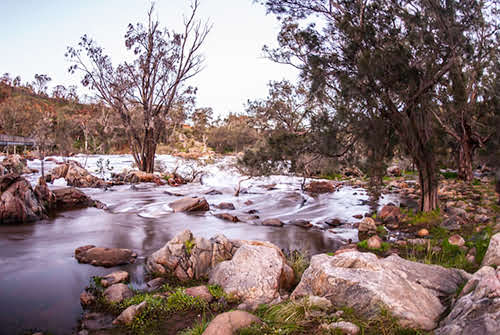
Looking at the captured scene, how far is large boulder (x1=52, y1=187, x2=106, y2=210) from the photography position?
1214cm

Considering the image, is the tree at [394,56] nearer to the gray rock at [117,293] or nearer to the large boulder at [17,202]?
the gray rock at [117,293]

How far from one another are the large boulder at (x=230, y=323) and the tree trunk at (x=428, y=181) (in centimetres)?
761

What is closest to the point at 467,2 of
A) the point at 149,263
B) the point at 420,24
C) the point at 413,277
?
the point at 420,24

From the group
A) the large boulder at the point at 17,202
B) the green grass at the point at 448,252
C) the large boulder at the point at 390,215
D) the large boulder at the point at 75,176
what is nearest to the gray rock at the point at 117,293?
the green grass at the point at 448,252

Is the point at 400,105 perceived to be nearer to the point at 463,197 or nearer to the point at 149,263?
the point at 463,197

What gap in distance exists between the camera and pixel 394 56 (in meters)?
7.98

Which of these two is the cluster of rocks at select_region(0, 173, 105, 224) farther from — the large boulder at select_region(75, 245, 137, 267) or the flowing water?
the large boulder at select_region(75, 245, 137, 267)

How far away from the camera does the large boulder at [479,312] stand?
241 cm

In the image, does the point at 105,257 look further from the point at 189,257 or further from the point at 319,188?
the point at 319,188

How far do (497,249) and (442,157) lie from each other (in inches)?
256

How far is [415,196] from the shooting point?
1524 centimetres

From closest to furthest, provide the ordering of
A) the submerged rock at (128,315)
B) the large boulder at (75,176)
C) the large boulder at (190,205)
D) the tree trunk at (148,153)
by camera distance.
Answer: the submerged rock at (128,315)
the large boulder at (190,205)
the large boulder at (75,176)
the tree trunk at (148,153)

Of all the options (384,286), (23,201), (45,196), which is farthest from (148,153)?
(384,286)

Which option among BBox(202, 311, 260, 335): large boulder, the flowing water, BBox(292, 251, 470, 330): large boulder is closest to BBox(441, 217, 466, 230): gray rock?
the flowing water
